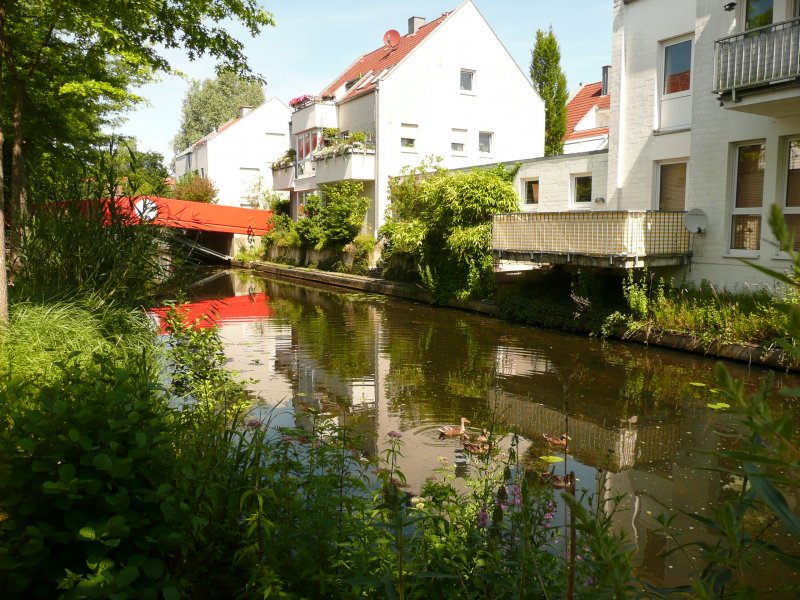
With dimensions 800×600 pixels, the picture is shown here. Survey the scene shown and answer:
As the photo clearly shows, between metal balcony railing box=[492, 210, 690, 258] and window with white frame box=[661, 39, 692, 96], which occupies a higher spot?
window with white frame box=[661, 39, 692, 96]

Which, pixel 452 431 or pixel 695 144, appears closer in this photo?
pixel 452 431

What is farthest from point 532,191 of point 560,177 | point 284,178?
point 284,178

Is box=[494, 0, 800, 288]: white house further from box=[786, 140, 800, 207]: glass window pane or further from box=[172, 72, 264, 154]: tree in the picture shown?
box=[172, 72, 264, 154]: tree

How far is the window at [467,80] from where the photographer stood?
3114 cm

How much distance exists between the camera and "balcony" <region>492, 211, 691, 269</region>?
1432 centimetres

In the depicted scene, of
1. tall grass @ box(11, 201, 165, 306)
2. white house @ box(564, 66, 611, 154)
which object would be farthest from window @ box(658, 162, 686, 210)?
white house @ box(564, 66, 611, 154)

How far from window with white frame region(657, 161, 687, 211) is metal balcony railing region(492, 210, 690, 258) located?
103 centimetres

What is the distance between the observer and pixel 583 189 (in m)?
19.5

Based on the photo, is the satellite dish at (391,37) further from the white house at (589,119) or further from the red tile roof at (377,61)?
the white house at (589,119)

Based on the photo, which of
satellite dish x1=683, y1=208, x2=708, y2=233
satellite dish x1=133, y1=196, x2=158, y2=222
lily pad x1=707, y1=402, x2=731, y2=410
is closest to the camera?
satellite dish x1=133, y1=196, x2=158, y2=222

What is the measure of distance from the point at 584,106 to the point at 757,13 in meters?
23.7

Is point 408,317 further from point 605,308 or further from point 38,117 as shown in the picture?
point 38,117

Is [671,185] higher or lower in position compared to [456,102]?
lower

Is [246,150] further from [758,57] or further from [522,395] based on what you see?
[522,395]
